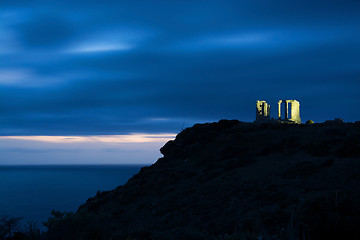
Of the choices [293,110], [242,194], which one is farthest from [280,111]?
[242,194]

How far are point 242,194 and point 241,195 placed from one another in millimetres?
206

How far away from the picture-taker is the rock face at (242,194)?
1235 cm

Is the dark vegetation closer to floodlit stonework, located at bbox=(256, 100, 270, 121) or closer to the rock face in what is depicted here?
the rock face

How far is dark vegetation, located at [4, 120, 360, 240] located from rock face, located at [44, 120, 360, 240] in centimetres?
4

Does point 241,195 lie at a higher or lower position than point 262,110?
lower

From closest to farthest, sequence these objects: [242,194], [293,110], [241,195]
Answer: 1. [241,195]
2. [242,194]
3. [293,110]

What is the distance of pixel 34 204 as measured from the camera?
100 meters

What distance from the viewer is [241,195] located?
2588 cm

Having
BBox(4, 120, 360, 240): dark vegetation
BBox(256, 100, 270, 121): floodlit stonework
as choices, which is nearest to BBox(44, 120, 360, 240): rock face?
BBox(4, 120, 360, 240): dark vegetation

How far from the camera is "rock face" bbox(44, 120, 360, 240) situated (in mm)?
12352

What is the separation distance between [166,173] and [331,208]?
1183 inches

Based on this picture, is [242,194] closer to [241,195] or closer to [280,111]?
[241,195]

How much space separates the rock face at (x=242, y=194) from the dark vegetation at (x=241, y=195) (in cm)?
4

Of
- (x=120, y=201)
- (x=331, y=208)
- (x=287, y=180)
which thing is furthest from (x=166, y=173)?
(x=331, y=208)
